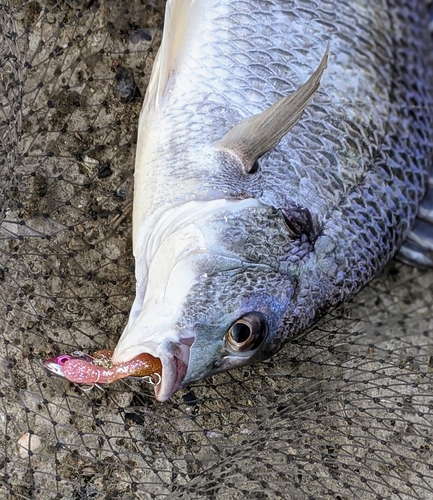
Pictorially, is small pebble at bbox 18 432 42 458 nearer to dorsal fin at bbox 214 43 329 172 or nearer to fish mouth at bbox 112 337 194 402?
fish mouth at bbox 112 337 194 402

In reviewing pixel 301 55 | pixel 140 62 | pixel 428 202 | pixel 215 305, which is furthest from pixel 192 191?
pixel 428 202

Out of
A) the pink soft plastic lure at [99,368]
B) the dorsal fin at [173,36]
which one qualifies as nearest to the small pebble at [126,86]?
the dorsal fin at [173,36]

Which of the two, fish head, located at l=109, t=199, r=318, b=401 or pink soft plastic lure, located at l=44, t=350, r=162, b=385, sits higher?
fish head, located at l=109, t=199, r=318, b=401

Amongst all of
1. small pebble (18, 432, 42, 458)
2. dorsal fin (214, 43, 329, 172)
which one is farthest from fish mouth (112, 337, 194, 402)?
small pebble (18, 432, 42, 458)

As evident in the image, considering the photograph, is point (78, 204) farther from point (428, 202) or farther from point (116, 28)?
point (428, 202)

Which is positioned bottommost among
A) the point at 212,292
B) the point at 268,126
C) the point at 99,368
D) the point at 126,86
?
the point at 99,368

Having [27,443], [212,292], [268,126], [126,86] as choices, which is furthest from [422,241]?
[27,443]

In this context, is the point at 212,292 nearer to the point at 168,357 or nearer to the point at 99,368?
the point at 168,357
